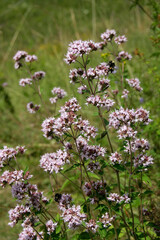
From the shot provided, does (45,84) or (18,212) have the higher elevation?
(45,84)

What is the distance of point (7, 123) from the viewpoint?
22.8ft

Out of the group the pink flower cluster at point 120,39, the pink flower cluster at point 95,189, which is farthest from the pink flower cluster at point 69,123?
the pink flower cluster at point 120,39

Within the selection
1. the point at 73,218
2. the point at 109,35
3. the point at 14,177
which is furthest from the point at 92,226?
the point at 109,35

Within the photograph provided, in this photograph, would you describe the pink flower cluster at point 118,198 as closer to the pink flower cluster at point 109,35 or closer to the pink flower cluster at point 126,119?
the pink flower cluster at point 126,119

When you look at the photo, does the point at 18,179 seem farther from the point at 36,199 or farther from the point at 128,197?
the point at 128,197

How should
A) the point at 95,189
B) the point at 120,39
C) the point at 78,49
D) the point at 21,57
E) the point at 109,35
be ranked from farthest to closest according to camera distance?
the point at 21,57, the point at 120,39, the point at 109,35, the point at 95,189, the point at 78,49

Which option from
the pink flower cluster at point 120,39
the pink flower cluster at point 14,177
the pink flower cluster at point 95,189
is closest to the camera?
the pink flower cluster at point 14,177

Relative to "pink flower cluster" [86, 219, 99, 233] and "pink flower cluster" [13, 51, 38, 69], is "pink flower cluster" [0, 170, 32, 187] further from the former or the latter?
"pink flower cluster" [13, 51, 38, 69]

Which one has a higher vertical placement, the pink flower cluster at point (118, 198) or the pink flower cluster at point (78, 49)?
the pink flower cluster at point (78, 49)

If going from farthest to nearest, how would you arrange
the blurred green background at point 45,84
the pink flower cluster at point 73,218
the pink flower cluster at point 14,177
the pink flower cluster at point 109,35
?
the blurred green background at point 45,84 → the pink flower cluster at point 109,35 → the pink flower cluster at point 14,177 → the pink flower cluster at point 73,218

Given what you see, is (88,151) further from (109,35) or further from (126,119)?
(109,35)

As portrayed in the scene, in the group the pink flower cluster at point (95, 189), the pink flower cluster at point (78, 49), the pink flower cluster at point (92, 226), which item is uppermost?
the pink flower cluster at point (78, 49)

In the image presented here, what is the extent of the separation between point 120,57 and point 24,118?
4.30 meters

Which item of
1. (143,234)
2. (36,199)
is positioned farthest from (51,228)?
(143,234)
